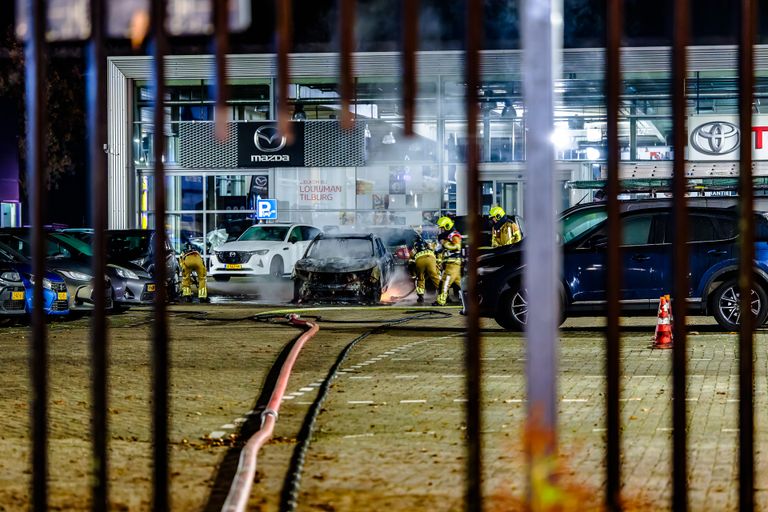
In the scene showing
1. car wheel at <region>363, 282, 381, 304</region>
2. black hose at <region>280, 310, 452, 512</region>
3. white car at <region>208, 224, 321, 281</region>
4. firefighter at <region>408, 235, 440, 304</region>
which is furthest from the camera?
white car at <region>208, 224, 321, 281</region>

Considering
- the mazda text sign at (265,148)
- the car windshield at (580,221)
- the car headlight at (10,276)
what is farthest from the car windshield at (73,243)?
the mazda text sign at (265,148)

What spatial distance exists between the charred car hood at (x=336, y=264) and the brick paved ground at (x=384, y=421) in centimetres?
655

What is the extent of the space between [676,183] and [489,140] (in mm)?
30752

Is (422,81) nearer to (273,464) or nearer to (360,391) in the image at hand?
(360,391)

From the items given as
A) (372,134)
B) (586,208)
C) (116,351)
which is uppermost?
(372,134)

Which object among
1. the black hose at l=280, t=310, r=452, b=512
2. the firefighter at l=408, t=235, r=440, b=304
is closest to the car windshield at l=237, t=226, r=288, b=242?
the firefighter at l=408, t=235, r=440, b=304

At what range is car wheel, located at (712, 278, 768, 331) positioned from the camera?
15.1 metres

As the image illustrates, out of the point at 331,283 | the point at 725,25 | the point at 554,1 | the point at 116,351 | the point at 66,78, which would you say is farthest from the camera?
the point at 66,78

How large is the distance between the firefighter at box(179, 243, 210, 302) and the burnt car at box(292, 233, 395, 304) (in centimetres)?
266

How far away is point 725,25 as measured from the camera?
112 ft

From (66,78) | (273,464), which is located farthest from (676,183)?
(66,78)

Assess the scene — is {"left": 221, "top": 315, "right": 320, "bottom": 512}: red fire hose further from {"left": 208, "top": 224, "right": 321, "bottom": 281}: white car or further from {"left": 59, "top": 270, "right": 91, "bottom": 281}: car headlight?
{"left": 208, "top": 224, "right": 321, "bottom": 281}: white car

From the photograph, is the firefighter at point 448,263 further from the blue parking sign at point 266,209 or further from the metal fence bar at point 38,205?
the metal fence bar at point 38,205

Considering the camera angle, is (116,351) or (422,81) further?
(422,81)
